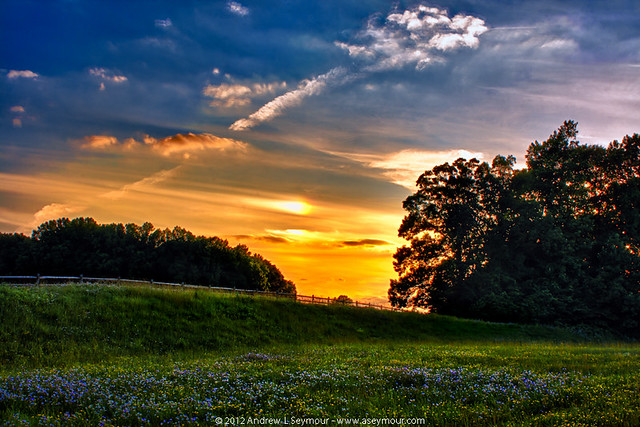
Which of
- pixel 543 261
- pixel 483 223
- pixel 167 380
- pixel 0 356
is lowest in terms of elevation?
pixel 0 356

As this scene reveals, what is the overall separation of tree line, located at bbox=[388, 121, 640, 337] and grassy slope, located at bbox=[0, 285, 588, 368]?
7780 millimetres

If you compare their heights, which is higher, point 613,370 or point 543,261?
point 543,261

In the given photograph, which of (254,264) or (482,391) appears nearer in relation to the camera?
(482,391)

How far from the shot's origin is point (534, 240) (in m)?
48.4

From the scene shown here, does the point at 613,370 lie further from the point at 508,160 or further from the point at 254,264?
the point at 254,264

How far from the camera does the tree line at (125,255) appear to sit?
77375 mm

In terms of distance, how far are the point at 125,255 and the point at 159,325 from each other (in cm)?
5928

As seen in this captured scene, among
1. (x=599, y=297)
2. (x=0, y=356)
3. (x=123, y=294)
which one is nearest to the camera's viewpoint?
(x=0, y=356)

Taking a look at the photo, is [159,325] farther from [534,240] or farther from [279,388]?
[534,240]

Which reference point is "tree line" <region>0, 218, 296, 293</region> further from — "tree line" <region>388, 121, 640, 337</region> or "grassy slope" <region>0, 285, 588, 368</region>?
"grassy slope" <region>0, 285, 588, 368</region>

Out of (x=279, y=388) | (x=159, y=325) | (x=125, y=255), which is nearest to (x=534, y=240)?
(x=159, y=325)

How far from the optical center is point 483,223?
1961 inches

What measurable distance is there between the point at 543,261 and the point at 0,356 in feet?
163

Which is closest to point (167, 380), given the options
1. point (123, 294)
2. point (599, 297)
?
point (123, 294)
